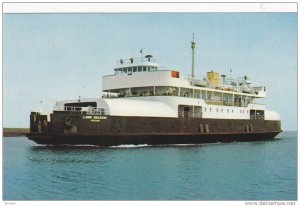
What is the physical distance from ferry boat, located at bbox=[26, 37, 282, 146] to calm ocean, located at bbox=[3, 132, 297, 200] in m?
1.34

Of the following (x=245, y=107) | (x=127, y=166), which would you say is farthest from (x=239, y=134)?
(x=127, y=166)

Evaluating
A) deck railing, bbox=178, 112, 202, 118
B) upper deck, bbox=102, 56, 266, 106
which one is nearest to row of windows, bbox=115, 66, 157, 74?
upper deck, bbox=102, 56, 266, 106

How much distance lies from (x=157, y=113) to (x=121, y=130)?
10.9 ft

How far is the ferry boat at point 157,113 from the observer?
25000mm

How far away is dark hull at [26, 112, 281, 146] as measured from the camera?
24516 mm

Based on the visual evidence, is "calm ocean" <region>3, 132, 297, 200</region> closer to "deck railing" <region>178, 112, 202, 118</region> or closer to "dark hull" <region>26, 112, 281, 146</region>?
"dark hull" <region>26, 112, 281, 146</region>

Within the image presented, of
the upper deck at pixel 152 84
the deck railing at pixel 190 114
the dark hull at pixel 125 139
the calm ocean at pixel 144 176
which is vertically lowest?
the calm ocean at pixel 144 176

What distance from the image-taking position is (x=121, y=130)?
85.6 feet
